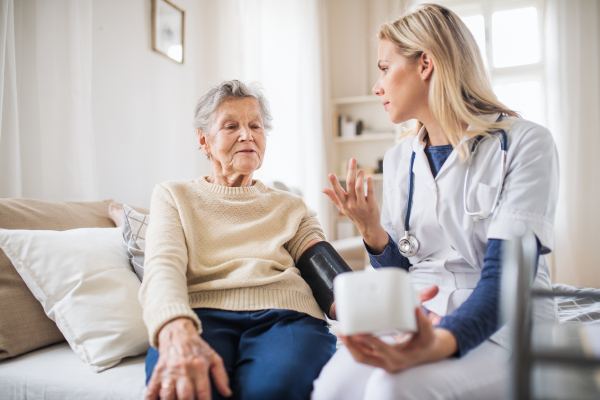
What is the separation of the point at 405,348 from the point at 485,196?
470 millimetres

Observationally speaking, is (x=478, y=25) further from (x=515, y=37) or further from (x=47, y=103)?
(x=47, y=103)

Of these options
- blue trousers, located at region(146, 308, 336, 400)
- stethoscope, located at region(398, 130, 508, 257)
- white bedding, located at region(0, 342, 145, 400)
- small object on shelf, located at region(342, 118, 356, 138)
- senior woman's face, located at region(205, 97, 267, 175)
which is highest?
small object on shelf, located at region(342, 118, 356, 138)

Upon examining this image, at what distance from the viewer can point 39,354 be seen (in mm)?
Answer: 1185

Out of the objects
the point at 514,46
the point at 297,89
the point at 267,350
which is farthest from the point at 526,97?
the point at 267,350

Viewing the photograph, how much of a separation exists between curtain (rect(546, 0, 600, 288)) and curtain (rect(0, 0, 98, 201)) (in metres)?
3.75

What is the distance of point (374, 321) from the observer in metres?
0.65

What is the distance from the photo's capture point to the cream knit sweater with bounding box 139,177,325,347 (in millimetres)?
1093

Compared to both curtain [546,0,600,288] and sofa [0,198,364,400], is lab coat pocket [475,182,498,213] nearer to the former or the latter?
sofa [0,198,364,400]

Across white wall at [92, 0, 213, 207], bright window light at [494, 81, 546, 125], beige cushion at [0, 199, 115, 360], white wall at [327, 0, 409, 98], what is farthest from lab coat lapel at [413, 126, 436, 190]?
white wall at [327, 0, 409, 98]

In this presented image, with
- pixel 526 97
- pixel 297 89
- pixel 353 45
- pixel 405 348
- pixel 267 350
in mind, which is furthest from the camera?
pixel 353 45

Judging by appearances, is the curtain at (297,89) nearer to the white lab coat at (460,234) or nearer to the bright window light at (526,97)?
the bright window light at (526,97)

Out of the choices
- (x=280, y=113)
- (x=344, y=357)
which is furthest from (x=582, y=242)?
(x=344, y=357)

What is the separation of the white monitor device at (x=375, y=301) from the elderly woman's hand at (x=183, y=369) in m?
0.35

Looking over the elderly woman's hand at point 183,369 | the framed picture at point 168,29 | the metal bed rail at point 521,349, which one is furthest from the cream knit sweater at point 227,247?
the framed picture at point 168,29
